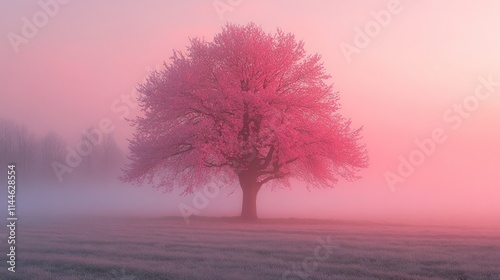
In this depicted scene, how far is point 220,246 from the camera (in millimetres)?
20922

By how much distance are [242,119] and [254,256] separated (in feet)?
62.4

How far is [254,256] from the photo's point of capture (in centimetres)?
1817

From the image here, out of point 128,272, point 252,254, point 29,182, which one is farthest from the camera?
point 29,182

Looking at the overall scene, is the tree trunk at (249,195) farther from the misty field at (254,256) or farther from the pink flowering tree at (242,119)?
the misty field at (254,256)

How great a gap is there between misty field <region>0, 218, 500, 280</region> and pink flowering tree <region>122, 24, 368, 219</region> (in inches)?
412

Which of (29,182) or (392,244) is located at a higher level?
(29,182)

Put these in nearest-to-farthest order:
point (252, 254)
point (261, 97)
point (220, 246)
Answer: point (252, 254) → point (220, 246) → point (261, 97)

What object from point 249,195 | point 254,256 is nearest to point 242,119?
point 249,195

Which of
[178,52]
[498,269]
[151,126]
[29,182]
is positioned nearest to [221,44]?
[178,52]

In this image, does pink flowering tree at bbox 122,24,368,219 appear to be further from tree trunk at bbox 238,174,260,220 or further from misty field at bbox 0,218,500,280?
misty field at bbox 0,218,500,280

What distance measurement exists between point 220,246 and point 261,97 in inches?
625

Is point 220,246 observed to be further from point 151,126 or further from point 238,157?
point 151,126

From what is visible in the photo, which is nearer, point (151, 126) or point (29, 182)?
point (151, 126)

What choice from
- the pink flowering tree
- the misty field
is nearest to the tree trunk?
the pink flowering tree
